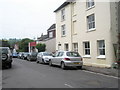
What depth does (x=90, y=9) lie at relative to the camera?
1995 cm

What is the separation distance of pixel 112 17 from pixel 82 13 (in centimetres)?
532

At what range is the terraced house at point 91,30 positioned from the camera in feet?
55.4

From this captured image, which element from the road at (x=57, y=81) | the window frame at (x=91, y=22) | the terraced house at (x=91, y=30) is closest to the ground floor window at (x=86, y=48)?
the terraced house at (x=91, y=30)

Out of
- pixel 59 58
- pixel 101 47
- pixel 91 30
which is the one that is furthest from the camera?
pixel 91 30

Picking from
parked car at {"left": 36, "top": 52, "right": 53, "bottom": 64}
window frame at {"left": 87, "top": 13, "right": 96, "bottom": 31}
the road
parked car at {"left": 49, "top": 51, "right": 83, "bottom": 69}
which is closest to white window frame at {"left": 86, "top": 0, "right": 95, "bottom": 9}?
window frame at {"left": 87, "top": 13, "right": 96, "bottom": 31}

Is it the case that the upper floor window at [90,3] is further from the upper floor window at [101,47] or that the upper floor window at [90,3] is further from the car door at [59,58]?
the car door at [59,58]

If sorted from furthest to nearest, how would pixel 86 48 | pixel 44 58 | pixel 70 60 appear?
→ pixel 44 58, pixel 86 48, pixel 70 60

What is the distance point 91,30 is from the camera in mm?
19625

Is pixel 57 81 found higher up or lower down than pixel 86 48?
lower down

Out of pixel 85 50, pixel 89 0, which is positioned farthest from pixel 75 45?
pixel 89 0

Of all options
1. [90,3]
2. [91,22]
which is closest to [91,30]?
[91,22]

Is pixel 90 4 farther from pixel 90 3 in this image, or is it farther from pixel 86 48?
pixel 86 48

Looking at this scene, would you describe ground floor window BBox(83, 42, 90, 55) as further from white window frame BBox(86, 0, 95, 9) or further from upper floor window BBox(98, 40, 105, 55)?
white window frame BBox(86, 0, 95, 9)

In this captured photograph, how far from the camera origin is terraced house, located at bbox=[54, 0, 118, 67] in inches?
664
